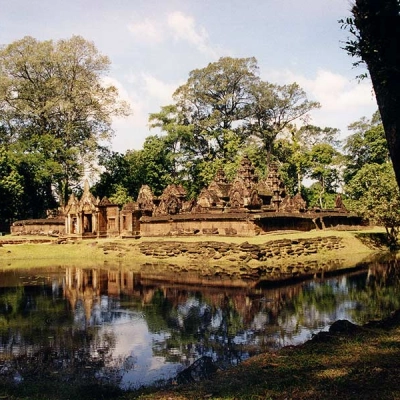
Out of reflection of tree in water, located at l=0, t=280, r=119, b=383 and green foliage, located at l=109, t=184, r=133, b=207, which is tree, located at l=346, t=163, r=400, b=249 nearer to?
reflection of tree in water, located at l=0, t=280, r=119, b=383

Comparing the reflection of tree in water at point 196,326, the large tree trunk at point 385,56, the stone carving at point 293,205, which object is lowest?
the reflection of tree in water at point 196,326

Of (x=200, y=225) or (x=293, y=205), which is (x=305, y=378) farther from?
(x=293, y=205)

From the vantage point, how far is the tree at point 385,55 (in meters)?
6.05

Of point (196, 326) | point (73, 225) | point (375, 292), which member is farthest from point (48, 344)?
point (73, 225)

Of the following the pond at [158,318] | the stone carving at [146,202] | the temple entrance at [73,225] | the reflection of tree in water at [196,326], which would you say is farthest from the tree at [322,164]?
the reflection of tree in water at [196,326]

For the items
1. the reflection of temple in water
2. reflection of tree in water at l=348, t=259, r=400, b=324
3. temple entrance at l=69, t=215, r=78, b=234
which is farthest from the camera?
temple entrance at l=69, t=215, r=78, b=234

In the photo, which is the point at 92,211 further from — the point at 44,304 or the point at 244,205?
the point at 44,304

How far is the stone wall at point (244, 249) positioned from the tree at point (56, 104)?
802 inches

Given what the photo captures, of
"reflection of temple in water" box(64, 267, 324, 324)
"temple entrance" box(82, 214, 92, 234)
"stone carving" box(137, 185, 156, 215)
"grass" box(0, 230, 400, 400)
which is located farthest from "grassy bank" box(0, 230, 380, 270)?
"grass" box(0, 230, 400, 400)

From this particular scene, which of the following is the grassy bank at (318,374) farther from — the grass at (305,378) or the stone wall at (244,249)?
the stone wall at (244,249)

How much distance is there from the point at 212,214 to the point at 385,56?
25906 mm

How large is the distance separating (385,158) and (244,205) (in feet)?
100

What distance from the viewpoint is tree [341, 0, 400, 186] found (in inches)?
238

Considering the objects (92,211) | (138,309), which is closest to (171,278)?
(138,309)
